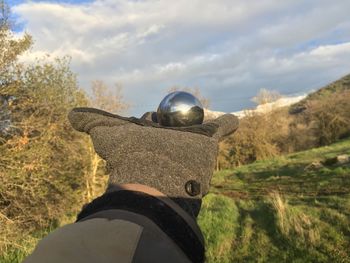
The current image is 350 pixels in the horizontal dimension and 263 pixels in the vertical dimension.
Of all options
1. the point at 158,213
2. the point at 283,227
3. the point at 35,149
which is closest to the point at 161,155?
the point at 158,213

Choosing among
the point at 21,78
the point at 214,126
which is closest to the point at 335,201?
the point at 214,126

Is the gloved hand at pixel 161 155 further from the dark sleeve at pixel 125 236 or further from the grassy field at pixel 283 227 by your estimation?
the grassy field at pixel 283 227

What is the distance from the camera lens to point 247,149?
44406mm

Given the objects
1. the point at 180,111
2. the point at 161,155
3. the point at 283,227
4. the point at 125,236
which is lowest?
the point at 283,227

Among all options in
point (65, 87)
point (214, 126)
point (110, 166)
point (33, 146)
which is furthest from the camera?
point (65, 87)

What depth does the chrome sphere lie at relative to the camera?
134 inches

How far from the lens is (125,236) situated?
6.51 ft

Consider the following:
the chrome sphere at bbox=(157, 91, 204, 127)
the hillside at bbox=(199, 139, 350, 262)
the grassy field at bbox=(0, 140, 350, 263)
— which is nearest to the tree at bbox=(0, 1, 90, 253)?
the grassy field at bbox=(0, 140, 350, 263)

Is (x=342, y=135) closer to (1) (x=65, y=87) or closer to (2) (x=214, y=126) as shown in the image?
(1) (x=65, y=87)

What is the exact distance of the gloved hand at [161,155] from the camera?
2.62 m

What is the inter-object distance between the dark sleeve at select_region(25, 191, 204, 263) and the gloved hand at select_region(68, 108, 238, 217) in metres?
0.27

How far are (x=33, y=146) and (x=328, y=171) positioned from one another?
11.9 m

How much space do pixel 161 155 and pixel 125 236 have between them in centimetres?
82

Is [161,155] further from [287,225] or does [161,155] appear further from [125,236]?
[287,225]
